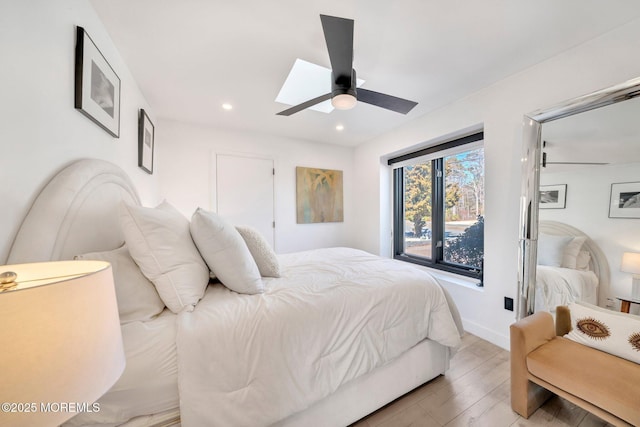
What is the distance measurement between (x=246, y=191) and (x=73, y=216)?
2.12 metres

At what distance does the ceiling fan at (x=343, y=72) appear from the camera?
1.08 m

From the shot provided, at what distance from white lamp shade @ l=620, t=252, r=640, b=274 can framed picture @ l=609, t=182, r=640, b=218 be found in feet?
0.78

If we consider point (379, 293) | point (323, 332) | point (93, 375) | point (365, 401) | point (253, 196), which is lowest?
point (365, 401)

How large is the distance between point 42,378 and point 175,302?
2.04ft

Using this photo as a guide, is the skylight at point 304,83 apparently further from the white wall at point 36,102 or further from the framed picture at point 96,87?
the white wall at point 36,102

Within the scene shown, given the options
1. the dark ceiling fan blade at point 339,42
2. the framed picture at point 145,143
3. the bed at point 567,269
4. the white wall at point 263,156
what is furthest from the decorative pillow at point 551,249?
the framed picture at point 145,143

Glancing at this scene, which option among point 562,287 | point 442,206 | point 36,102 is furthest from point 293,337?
point 442,206

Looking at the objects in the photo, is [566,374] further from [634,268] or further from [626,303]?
[634,268]

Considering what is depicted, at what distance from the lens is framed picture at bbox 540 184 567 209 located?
1621 mm

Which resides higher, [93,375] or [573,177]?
[573,177]

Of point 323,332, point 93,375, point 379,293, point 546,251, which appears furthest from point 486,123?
point 93,375

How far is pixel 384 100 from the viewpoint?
167 cm

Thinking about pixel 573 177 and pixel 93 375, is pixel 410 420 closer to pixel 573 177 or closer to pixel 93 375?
pixel 93 375

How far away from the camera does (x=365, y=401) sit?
1.30 m
